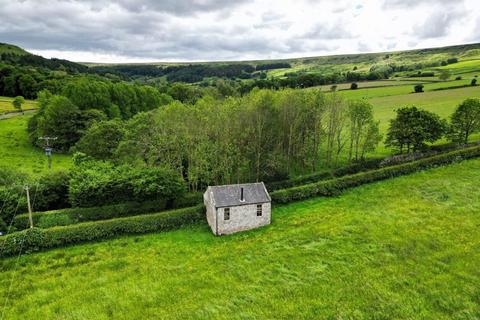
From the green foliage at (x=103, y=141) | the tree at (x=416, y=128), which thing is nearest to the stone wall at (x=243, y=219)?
the green foliage at (x=103, y=141)

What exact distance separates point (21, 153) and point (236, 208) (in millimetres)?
39730

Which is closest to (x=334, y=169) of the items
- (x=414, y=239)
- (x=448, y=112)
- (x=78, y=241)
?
(x=414, y=239)

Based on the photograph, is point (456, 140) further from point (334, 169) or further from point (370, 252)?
point (370, 252)

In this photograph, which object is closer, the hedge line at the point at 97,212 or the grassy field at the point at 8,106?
the hedge line at the point at 97,212

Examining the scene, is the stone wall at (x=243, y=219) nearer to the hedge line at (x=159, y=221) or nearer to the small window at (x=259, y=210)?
the small window at (x=259, y=210)

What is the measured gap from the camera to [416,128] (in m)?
42.4

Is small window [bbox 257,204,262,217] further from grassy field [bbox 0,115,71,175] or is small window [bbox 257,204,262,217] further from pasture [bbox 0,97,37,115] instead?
pasture [bbox 0,97,37,115]

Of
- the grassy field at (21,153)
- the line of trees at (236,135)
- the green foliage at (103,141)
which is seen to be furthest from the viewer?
the grassy field at (21,153)

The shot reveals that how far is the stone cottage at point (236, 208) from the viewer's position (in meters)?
28.5

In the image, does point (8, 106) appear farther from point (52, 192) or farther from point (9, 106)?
point (52, 192)

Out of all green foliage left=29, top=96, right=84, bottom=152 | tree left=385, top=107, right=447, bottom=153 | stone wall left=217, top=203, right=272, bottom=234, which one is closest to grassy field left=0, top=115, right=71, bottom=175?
green foliage left=29, top=96, right=84, bottom=152

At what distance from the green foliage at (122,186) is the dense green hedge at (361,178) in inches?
443

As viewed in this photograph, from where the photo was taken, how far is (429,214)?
28.7 metres

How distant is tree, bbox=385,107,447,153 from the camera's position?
42750 millimetres
